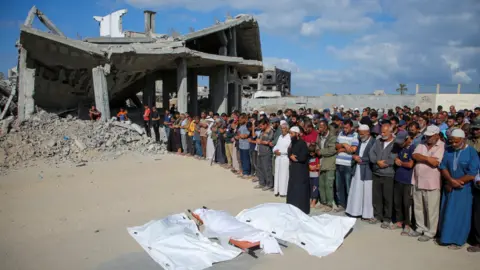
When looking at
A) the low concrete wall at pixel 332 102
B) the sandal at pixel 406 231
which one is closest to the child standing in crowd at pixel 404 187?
the sandal at pixel 406 231

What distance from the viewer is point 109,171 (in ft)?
36.5

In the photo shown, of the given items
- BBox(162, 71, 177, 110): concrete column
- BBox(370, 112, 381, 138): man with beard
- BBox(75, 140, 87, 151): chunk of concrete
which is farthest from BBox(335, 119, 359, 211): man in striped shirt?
BBox(162, 71, 177, 110): concrete column

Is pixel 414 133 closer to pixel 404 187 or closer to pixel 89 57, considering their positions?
pixel 404 187

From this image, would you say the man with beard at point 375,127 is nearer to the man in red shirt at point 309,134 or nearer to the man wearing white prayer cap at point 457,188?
the man in red shirt at point 309,134

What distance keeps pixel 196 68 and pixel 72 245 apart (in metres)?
16.1

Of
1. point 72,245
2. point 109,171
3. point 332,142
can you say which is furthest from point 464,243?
point 109,171

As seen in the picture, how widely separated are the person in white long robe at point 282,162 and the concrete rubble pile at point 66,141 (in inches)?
264

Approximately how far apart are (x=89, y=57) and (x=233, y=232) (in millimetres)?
11545

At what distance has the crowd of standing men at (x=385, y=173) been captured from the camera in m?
5.50

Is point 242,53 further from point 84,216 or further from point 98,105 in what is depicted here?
point 84,216

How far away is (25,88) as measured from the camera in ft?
48.4

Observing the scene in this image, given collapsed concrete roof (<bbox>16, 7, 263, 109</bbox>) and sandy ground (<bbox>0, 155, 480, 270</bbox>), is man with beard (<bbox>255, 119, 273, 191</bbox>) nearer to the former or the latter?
sandy ground (<bbox>0, 155, 480, 270</bbox>)

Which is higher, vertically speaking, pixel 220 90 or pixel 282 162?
pixel 220 90

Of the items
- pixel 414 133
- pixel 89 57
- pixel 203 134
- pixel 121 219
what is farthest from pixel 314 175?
pixel 89 57
